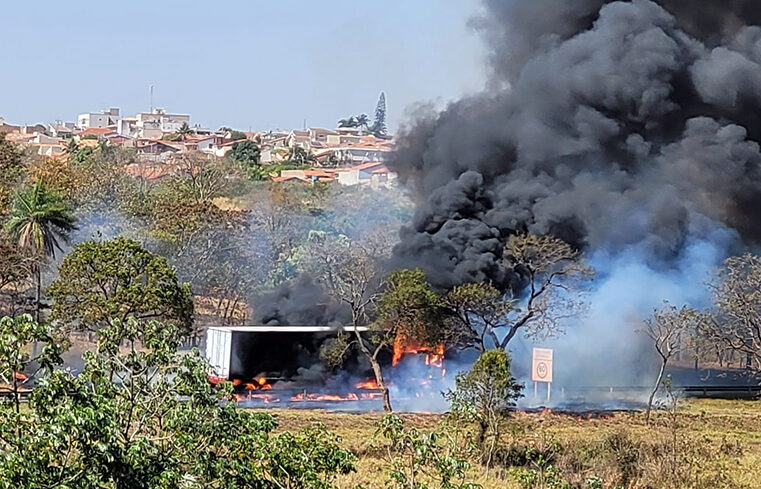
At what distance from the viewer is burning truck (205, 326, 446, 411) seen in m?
33.0

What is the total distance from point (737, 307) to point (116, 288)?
69.1 feet

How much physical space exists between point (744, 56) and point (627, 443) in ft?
88.7

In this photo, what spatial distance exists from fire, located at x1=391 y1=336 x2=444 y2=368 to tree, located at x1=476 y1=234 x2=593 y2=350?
1639 mm

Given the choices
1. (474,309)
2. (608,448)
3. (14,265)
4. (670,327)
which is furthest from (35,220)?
(608,448)

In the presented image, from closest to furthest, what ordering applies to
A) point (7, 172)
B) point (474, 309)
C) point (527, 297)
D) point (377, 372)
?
point (377, 372)
point (474, 309)
point (527, 297)
point (7, 172)

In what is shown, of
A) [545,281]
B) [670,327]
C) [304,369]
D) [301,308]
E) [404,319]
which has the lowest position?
[304,369]

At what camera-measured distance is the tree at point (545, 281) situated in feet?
119

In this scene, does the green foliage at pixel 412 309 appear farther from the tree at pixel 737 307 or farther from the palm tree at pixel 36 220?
the palm tree at pixel 36 220

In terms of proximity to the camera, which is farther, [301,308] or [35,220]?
[35,220]

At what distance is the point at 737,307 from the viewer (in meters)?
37.0

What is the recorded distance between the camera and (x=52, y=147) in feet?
481

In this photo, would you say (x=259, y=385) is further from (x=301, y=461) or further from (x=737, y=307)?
(x=301, y=461)

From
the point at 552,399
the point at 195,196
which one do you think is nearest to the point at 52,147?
the point at 195,196

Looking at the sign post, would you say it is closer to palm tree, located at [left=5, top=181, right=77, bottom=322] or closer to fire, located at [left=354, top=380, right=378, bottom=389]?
fire, located at [left=354, top=380, right=378, bottom=389]
